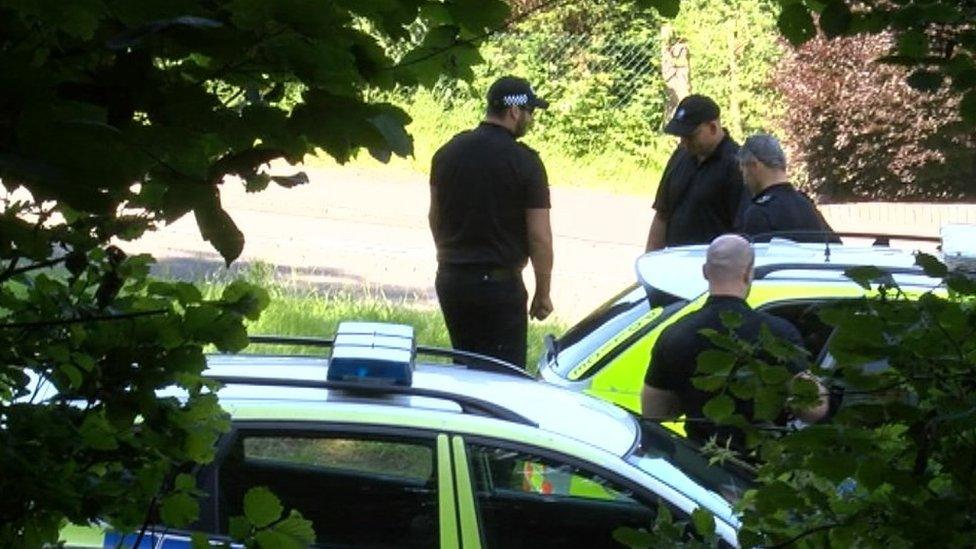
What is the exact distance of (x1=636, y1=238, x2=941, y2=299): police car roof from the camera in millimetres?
7242

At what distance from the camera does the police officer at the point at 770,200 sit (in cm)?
843

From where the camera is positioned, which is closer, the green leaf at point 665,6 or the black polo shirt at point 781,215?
the green leaf at point 665,6

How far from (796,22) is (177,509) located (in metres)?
1.12

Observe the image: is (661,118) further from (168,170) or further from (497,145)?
(168,170)

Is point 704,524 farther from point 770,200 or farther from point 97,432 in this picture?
point 770,200

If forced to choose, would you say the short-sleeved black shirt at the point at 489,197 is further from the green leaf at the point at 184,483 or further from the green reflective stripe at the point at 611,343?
the green leaf at the point at 184,483

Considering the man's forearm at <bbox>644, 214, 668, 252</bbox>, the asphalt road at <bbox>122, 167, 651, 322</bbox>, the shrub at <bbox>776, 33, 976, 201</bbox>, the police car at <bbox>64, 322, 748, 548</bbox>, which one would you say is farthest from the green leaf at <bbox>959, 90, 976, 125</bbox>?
the shrub at <bbox>776, 33, 976, 201</bbox>

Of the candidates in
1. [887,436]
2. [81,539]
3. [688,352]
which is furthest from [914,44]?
[688,352]

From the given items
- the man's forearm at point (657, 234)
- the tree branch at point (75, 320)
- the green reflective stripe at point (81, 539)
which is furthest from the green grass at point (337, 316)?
the tree branch at point (75, 320)

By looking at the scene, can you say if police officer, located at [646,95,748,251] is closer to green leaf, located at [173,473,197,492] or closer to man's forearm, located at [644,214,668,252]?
man's forearm, located at [644,214,668,252]

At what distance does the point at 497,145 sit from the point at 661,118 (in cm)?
1809

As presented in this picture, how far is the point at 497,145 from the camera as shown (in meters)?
8.30

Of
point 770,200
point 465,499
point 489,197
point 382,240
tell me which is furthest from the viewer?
point 382,240

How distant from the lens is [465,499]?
521cm
